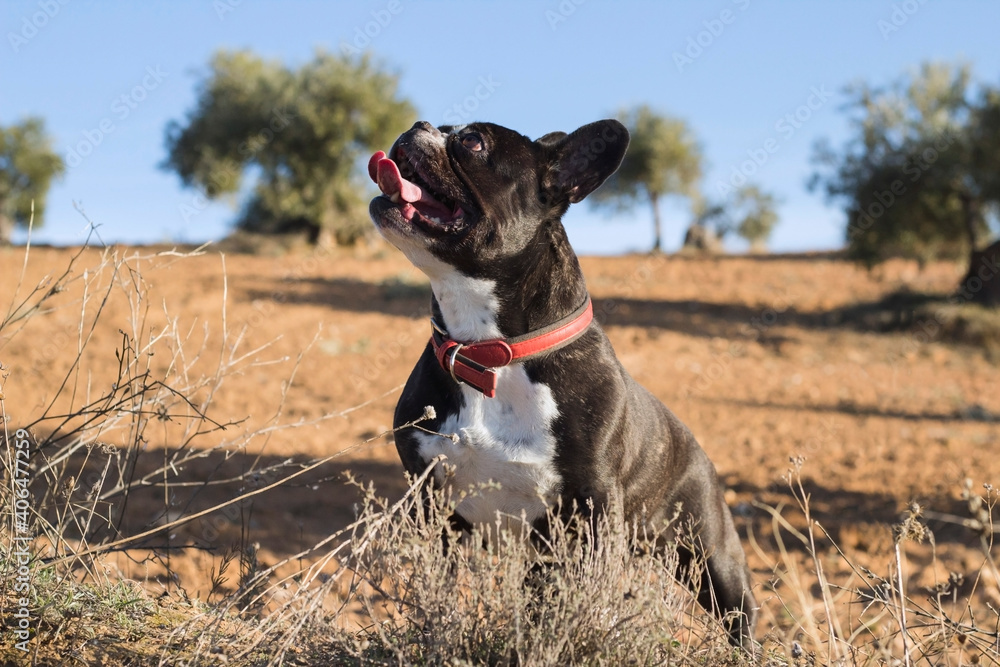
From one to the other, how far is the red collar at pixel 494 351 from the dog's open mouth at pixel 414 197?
430 millimetres

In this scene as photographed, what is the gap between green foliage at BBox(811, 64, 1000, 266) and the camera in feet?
50.4

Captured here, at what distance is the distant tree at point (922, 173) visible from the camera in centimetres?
1525

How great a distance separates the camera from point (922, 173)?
15.7 m

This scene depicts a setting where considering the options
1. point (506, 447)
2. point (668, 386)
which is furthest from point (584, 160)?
point (668, 386)

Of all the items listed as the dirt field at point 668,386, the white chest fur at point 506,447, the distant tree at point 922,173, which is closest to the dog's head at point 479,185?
the white chest fur at point 506,447

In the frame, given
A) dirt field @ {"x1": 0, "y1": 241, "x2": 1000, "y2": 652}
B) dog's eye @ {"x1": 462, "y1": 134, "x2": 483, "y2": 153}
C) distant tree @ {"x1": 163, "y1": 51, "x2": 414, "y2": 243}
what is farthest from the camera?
distant tree @ {"x1": 163, "y1": 51, "x2": 414, "y2": 243}

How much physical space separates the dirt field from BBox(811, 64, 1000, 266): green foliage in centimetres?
122

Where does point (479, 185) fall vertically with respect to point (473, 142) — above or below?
below

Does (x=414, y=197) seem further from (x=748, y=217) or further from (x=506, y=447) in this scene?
(x=748, y=217)

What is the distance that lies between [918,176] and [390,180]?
15.4 meters

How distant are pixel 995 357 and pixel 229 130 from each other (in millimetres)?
18516

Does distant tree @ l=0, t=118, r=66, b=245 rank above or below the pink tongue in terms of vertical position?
above

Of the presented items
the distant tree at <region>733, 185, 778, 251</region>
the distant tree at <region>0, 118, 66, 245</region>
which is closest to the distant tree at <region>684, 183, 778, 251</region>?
the distant tree at <region>733, 185, 778, 251</region>
